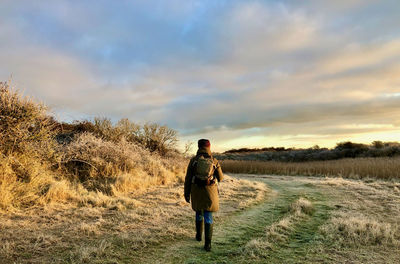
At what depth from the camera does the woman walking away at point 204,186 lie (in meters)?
5.44

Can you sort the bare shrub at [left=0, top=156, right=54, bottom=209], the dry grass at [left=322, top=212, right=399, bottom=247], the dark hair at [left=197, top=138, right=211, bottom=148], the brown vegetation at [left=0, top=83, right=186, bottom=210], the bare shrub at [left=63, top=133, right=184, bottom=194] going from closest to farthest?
the dark hair at [left=197, top=138, right=211, bottom=148] < the dry grass at [left=322, top=212, right=399, bottom=247] < the bare shrub at [left=0, top=156, right=54, bottom=209] < the brown vegetation at [left=0, top=83, right=186, bottom=210] < the bare shrub at [left=63, top=133, right=184, bottom=194]

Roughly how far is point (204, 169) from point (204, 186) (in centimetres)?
35

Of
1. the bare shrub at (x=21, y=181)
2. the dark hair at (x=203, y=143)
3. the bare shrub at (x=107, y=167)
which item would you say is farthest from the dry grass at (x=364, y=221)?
the bare shrub at (x=21, y=181)

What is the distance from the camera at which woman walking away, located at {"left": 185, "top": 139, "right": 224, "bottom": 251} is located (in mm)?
5441

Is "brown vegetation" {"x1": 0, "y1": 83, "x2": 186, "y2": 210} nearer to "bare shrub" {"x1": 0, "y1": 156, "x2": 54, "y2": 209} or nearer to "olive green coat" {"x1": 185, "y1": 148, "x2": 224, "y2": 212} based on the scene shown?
"bare shrub" {"x1": 0, "y1": 156, "x2": 54, "y2": 209}

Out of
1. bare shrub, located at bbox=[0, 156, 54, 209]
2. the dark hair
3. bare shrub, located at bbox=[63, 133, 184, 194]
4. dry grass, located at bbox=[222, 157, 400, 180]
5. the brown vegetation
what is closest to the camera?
the dark hair

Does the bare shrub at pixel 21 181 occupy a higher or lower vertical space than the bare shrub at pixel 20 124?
lower

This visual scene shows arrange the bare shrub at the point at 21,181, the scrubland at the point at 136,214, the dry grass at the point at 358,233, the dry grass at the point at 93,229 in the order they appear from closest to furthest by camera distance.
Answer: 1. the dry grass at the point at 93,229
2. the scrubland at the point at 136,214
3. the dry grass at the point at 358,233
4. the bare shrub at the point at 21,181

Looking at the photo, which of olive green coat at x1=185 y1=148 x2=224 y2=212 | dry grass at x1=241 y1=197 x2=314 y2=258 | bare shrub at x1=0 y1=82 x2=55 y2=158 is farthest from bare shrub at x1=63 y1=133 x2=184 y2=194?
dry grass at x1=241 y1=197 x2=314 y2=258

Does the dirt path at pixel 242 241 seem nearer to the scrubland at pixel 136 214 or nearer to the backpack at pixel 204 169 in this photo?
the scrubland at pixel 136 214

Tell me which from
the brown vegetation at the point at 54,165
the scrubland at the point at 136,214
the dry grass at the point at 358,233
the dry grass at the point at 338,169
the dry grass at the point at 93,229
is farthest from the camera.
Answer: the dry grass at the point at 338,169

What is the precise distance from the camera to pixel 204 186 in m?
5.55

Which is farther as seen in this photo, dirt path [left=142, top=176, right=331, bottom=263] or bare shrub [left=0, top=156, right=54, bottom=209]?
bare shrub [left=0, top=156, right=54, bottom=209]

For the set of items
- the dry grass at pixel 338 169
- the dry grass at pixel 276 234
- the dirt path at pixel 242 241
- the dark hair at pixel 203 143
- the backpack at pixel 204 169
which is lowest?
the dirt path at pixel 242 241
